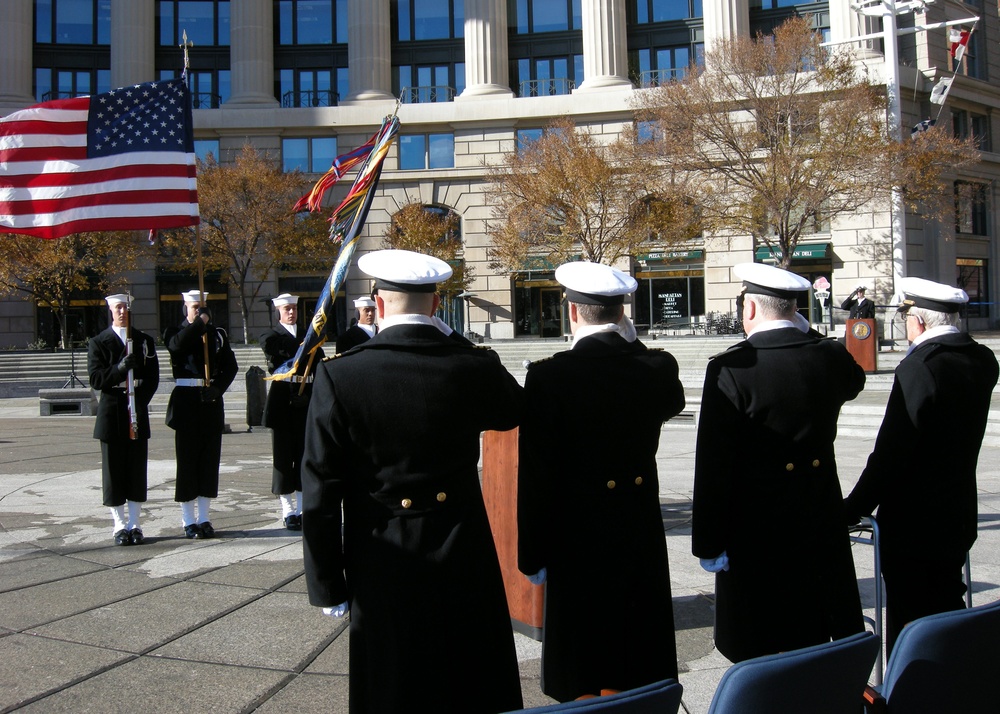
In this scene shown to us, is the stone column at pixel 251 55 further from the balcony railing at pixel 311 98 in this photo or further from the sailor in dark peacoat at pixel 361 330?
the sailor in dark peacoat at pixel 361 330

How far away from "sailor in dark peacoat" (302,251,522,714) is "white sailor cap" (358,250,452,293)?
0.55ft

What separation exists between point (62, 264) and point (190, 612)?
38954 mm

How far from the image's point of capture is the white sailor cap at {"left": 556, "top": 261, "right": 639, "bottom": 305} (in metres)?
3.67

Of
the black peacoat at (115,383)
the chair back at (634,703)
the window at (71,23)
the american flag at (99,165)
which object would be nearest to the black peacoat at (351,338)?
the black peacoat at (115,383)

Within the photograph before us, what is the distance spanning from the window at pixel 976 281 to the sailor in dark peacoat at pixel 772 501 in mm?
42818

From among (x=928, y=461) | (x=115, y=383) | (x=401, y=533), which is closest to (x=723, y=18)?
(x=115, y=383)

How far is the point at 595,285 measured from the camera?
145 inches

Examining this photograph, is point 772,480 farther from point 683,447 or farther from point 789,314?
point 683,447

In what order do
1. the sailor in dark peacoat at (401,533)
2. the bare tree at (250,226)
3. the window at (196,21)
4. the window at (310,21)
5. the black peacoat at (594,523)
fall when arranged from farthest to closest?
the window at (310,21) < the window at (196,21) < the bare tree at (250,226) < the black peacoat at (594,523) < the sailor in dark peacoat at (401,533)

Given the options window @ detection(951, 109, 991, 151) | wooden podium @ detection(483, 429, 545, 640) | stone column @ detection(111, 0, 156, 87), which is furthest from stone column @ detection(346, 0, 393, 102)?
wooden podium @ detection(483, 429, 545, 640)

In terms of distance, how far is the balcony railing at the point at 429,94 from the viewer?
46.8m

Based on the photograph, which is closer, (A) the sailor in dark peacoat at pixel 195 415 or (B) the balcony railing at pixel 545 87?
(A) the sailor in dark peacoat at pixel 195 415

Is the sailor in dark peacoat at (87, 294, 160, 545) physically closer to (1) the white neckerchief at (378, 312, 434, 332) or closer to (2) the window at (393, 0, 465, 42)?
(1) the white neckerchief at (378, 312, 434, 332)

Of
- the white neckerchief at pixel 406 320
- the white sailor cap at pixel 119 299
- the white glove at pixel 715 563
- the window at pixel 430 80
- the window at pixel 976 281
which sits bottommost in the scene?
the white glove at pixel 715 563
